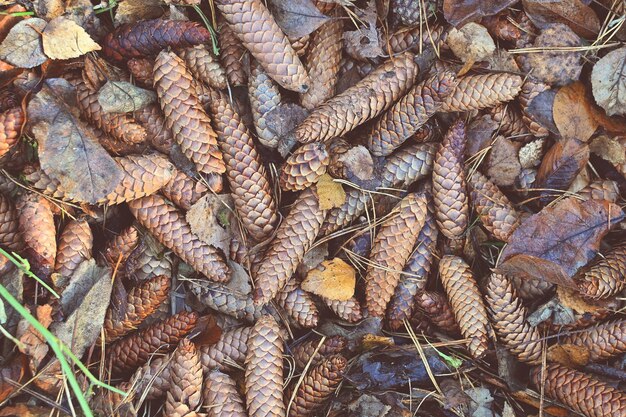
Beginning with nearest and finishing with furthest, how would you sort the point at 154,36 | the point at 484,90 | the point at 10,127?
the point at 10,127
the point at 154,36
the point at 484,90

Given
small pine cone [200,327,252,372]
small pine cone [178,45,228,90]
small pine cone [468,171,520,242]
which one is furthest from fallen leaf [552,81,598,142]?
small pine cone [200,327,252,372]

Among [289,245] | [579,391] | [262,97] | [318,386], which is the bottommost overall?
[579,391]

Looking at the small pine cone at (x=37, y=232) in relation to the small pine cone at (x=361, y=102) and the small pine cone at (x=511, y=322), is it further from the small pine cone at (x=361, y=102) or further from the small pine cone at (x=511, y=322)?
the small pine cone at (x=511, y=322)

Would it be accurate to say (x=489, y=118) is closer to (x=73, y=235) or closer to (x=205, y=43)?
(x=205, y=43)

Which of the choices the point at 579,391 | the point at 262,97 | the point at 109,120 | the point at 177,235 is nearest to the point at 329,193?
the point at 262,97

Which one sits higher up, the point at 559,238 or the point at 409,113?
the point at 409,113

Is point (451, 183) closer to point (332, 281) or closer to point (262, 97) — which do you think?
point (332, 281)

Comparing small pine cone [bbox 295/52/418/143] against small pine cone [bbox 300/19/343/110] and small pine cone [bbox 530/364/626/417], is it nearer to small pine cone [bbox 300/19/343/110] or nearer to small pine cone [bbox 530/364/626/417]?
small pine cone [bbox 300/19/343/110]
